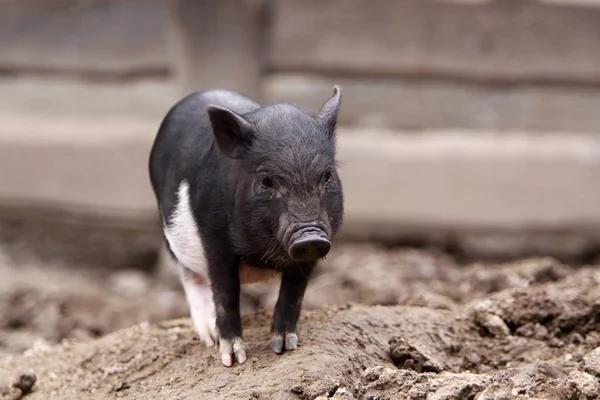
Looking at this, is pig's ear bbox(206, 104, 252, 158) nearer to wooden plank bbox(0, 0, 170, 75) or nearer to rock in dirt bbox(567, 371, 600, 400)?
rock in dirt bbox(567, 371, 600, 400)

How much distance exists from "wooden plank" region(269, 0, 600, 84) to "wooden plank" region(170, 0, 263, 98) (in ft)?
0.59

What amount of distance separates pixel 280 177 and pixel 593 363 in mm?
1073

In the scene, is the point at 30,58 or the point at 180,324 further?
the point at 30,58

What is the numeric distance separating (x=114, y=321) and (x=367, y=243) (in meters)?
2.06

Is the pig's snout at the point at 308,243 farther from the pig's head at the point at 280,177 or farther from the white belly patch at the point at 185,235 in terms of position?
the white belly patch at the point at 185,235

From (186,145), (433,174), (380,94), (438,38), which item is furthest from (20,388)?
(380,94)

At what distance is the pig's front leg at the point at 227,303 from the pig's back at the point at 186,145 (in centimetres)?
30

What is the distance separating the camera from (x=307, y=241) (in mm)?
2551

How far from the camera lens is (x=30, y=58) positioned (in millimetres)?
6469

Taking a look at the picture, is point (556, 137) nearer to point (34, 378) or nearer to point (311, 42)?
point (311, 42)

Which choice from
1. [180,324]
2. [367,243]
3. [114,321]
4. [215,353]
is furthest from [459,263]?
[215,353]

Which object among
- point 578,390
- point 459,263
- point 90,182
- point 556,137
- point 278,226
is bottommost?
point 459,263

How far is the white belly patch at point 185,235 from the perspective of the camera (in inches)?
125

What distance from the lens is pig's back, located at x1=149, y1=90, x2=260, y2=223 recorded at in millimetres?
3186
